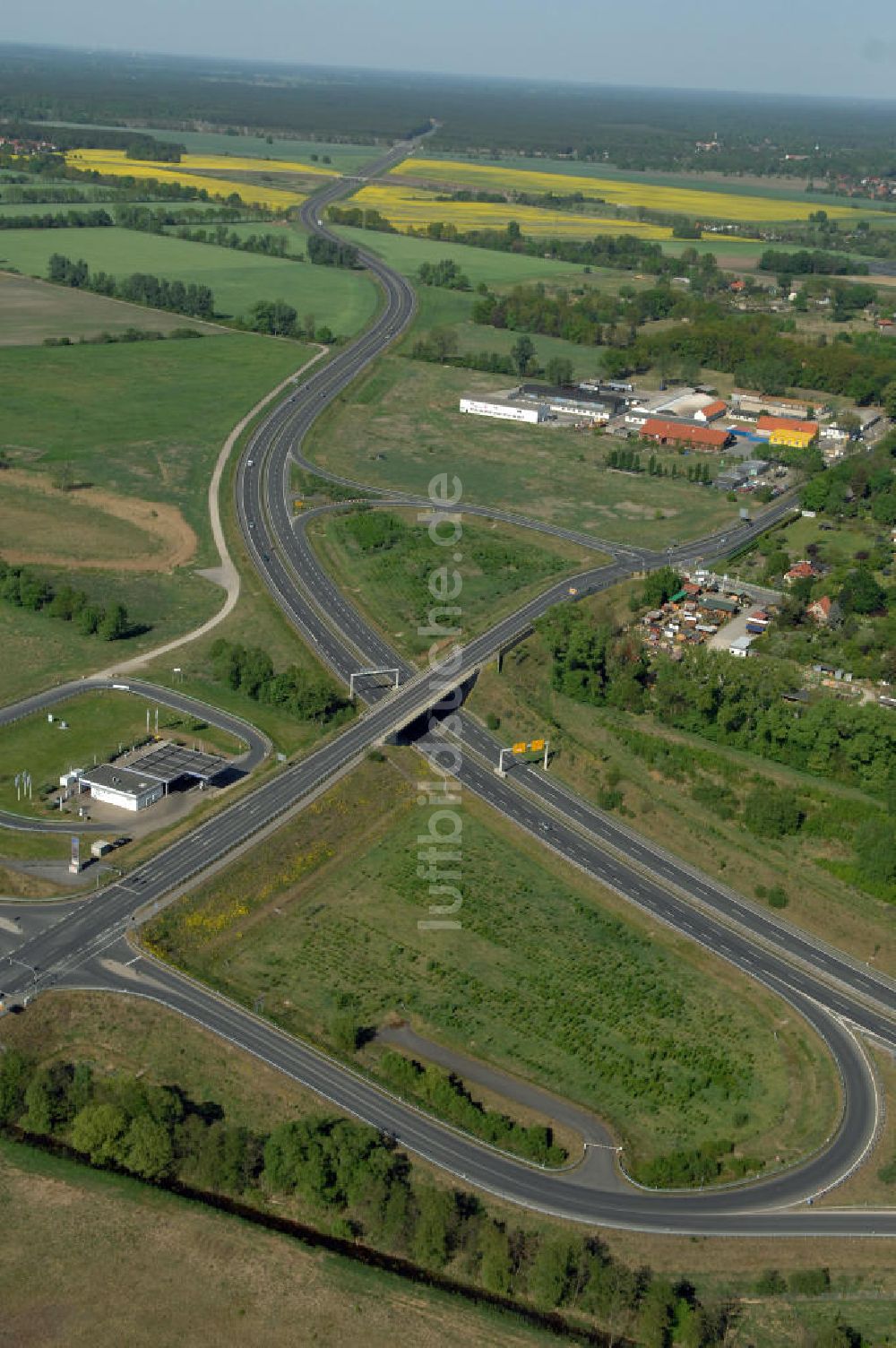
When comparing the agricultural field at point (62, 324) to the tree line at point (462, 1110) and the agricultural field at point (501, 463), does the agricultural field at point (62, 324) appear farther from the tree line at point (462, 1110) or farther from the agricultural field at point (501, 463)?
the tree line at point (462, 1110)

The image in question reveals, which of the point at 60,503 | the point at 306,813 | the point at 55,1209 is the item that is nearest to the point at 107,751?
the point at 306,813

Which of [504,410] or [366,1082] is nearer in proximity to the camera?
[366,1082]

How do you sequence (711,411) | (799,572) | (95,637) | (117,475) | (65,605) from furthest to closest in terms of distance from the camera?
1. (711,411)
2. (117,475)
3. (799,572)
4. (65,605)
5. (95,637)

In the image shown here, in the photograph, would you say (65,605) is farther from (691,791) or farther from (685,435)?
(685,435)

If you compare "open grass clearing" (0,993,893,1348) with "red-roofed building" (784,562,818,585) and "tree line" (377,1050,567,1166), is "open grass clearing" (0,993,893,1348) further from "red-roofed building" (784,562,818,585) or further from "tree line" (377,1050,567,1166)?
"red-roofed building" (784,562,818,585)

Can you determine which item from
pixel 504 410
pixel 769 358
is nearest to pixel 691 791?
pixel 504 410

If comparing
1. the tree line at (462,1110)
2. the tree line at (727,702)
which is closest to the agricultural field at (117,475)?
the tree line at (727,702)
